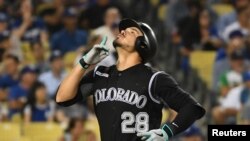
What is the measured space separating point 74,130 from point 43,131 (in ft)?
2.74

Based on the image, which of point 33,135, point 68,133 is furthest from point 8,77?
point 68,133

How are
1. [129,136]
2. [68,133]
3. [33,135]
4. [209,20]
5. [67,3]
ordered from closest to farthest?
[129,136], [68,133], [33,135], [209,20], [67,3]

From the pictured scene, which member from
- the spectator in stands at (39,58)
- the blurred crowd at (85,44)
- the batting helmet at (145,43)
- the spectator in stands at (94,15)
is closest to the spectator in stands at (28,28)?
the blurred crowd at (85,44)

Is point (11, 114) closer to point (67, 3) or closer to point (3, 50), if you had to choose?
point (3, 50)

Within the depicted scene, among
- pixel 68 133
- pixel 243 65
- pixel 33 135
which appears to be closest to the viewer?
pixel 68 133

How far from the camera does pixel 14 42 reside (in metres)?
12.9

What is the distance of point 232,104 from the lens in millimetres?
10883

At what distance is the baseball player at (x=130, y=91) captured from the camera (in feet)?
19.0

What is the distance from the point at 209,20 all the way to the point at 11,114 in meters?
3.56

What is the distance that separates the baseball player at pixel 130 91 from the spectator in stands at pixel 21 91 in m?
5.28

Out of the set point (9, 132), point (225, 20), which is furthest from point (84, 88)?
point (225, 20)

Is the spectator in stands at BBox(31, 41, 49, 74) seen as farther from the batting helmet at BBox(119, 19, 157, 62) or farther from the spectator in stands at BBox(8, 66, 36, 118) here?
the batting helmet at BBox(119, 19, 157, 62)

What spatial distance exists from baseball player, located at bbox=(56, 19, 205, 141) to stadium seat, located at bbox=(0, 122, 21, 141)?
452 cm

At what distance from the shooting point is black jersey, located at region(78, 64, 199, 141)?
582 cm
